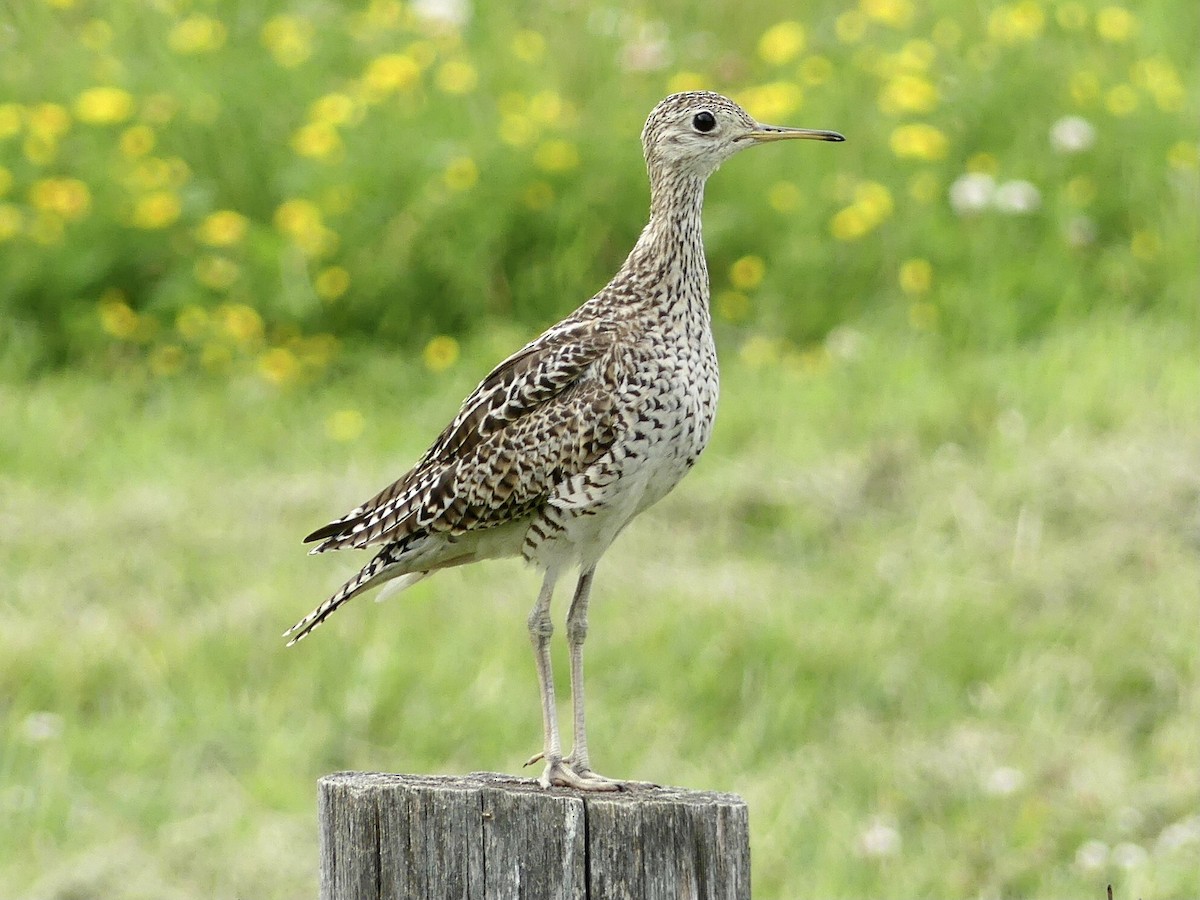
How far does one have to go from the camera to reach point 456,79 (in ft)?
37.2

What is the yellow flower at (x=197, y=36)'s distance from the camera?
38.9 feet

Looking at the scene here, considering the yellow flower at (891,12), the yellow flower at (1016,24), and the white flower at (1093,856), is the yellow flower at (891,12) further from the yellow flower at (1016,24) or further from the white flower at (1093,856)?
the white flower at (1093,856)

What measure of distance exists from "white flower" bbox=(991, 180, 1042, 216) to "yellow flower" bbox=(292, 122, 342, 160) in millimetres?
3690

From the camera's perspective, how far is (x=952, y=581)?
8219 millimetres

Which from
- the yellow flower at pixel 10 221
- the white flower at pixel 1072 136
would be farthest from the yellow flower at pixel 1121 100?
the yellow flower at pixel 10 221

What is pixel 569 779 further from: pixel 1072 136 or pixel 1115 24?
pixel 1115 24

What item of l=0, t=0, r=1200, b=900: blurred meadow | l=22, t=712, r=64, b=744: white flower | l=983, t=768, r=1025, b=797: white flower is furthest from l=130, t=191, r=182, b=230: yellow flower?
l=983, t=768, r=1025, b=797: white flower

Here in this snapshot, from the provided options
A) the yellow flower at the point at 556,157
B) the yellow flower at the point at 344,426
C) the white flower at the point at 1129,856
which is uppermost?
the yellow flower at the point at 556,157

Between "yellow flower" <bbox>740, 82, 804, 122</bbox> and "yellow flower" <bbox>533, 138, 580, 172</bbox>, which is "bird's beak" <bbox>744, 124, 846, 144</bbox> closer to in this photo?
"yellow flower" <bbox>533, 138, 580, 172</bbox>

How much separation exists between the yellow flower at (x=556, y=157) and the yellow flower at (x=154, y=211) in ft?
6.65

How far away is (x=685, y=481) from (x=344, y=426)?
1.78 m

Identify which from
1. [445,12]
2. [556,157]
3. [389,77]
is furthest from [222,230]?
[445,12]

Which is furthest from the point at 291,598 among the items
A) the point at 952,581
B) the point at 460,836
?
the point at 460,836

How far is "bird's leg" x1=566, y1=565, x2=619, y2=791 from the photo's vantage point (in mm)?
4523
